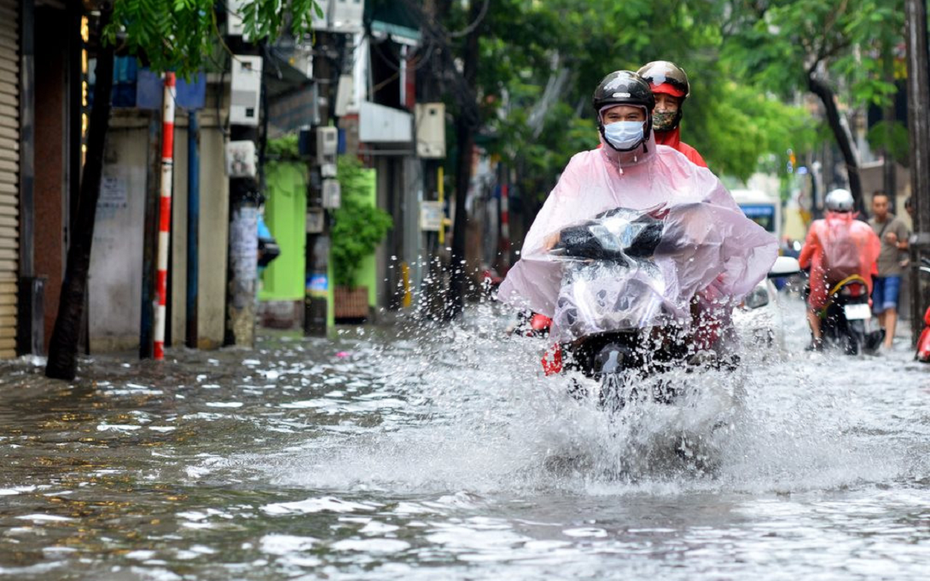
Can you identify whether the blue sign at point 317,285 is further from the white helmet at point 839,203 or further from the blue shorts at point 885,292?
the white helmet at point 839,203

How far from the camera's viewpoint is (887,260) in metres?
18.7

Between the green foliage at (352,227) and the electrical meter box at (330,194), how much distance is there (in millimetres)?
3205

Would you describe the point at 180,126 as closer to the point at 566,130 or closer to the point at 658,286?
the point at 658,286

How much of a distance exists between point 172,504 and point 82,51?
9226 millimetres

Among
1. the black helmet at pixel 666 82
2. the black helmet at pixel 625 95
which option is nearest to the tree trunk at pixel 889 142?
the black helmet at pixel 666 82

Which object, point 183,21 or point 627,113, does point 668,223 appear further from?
point 183,21

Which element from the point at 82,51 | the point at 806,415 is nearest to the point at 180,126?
the point at 82,51

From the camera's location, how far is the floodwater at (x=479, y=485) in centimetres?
497

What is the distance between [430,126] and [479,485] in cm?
2531

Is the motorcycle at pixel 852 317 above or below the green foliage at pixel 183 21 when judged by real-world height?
below

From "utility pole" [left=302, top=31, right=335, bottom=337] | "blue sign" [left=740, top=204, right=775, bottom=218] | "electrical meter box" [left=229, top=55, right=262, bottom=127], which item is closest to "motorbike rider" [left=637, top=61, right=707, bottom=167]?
"electrical meter box" [left=229, top=55, right=262, bottom=127]

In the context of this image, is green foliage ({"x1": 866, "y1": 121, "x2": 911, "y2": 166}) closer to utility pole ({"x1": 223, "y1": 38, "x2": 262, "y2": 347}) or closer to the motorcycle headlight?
utility pole ({"x1": 223, "y1": 38, "x2": 262, "y2": 347})

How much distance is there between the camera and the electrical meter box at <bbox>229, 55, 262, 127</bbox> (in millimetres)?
16500

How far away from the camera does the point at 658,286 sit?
6.51 metres
